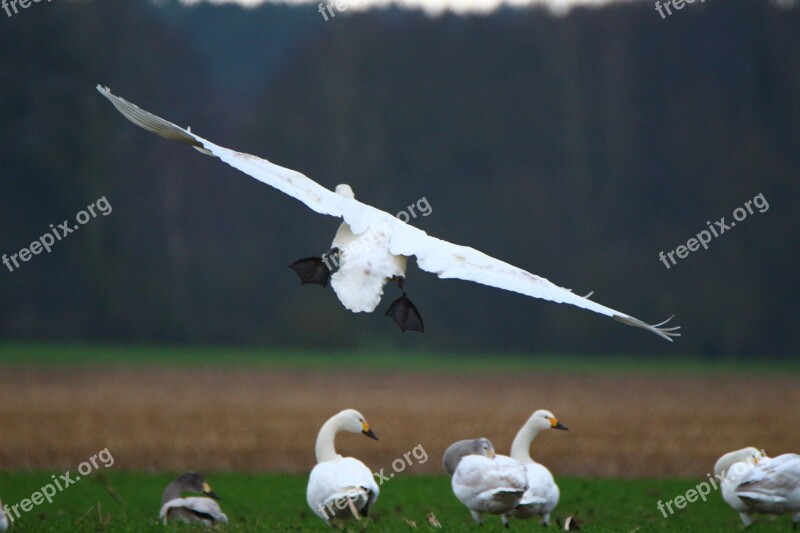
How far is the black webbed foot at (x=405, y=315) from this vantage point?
32.2 ft

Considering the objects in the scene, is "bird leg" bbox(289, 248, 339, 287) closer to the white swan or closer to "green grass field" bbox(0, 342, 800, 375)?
the white swan

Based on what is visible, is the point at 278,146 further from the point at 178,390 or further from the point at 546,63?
the point at 178,390

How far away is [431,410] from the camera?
2405cm

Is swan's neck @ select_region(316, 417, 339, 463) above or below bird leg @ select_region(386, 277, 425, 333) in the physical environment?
below

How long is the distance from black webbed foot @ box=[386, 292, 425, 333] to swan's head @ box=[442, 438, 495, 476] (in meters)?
1.07

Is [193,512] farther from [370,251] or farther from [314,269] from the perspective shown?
[370,251]

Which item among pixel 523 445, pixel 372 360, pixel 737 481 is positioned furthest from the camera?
pixel 372 360

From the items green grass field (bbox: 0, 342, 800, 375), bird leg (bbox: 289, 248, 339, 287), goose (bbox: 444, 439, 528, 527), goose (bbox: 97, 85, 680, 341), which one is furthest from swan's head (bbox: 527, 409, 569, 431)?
green grass field (bbox: 0, 342, 800, 375)

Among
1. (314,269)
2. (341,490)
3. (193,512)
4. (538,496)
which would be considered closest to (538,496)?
(538,496)

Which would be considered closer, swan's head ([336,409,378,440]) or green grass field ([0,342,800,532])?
green grass field ([0,342,800,532])

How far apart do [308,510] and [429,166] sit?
39.3 m

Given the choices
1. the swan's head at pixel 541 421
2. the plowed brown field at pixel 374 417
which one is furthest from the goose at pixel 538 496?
the plowed brown field at pixel 374 417

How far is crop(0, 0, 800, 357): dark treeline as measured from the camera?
1714 inches

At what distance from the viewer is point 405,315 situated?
9.94m
